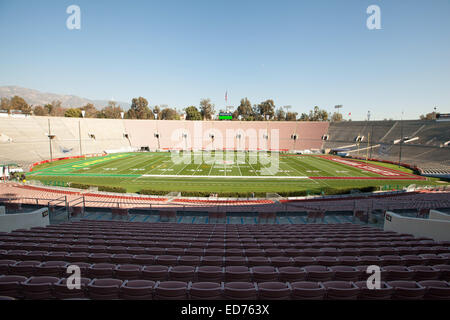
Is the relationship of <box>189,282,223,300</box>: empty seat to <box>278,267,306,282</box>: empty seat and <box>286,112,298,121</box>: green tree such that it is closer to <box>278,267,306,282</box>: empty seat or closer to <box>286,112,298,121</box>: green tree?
<box>278,267,306,282</box>: empty seat

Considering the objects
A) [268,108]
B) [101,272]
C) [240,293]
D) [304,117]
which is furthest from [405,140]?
[304,117]

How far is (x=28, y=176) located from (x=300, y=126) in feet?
224

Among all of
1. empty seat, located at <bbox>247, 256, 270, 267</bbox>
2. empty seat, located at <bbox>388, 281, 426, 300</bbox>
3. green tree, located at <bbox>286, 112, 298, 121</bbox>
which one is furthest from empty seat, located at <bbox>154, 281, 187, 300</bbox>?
green tree, located at <bbox>286, 112, 298, 121</bbox>

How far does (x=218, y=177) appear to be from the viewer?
1292 inches

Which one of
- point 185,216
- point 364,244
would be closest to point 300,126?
point 185,216

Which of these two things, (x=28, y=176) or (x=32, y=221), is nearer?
(x=32, y=221)

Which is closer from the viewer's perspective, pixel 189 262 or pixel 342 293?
pixel 342 293

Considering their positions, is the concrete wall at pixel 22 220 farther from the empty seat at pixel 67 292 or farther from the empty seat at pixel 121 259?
the empty seat at pixel 67 292

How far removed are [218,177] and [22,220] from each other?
77.7ft

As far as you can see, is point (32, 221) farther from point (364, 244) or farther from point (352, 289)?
point (364, 244)

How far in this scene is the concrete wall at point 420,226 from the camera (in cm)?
976

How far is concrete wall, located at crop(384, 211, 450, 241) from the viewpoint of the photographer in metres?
9.76

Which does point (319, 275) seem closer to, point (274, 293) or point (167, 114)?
point (274, 293)

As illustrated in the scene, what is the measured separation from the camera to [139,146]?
6600 centimetres
